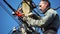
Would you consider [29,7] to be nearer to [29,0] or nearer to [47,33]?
[29,0]

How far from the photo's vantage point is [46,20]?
5180mm

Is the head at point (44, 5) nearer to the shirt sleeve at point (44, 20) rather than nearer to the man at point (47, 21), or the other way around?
the man at point (47, 21)

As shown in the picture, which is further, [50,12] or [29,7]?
[29,7]

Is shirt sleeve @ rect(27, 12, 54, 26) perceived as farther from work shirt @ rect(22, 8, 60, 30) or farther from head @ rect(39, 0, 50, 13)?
head @ rect(39, 0, 50, 13)

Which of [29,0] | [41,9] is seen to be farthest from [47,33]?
[29,0]

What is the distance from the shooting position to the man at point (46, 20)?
520 centimetres

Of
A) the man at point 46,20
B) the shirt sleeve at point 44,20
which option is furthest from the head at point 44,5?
the shirt sleeve at point 44,20

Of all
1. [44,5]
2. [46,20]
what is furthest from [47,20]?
[44,5]

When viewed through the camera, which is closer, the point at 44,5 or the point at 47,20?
the point at 47,20

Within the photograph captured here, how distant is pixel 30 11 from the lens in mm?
5680

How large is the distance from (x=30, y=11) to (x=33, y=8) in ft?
0.50

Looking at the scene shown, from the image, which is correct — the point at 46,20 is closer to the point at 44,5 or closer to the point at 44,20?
the point at 44,20

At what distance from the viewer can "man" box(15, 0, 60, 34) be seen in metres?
5.20

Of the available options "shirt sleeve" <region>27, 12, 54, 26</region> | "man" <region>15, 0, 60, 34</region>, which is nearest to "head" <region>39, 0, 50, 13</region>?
"man" <region>15, 0, 60, 34</region>
